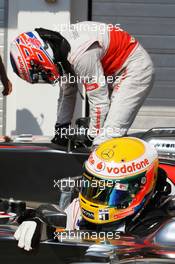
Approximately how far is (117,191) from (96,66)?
1398mm

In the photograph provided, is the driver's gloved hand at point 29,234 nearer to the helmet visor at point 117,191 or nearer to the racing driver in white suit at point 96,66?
the helmet visor at point 117,191

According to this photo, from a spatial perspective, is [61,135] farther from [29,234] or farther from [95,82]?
[29,234]

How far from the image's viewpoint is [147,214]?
3.52 m

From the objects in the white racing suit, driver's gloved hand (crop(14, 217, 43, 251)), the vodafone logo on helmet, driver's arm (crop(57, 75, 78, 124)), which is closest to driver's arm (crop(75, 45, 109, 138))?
the white racing suit

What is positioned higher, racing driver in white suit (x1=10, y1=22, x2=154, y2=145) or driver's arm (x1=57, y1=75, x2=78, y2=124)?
racing driver in white suit (x1=10, y1=22, x2=154, y2=145)

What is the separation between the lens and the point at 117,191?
3.51 meters

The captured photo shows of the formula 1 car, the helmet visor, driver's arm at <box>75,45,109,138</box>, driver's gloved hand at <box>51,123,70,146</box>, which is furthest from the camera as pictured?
driver's gloved hand at <box>51,123,70,146</box>

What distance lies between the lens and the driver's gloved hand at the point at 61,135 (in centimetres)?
516

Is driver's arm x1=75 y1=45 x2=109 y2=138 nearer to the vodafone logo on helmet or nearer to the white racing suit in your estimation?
the white racing suit

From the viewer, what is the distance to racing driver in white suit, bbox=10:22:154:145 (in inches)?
186

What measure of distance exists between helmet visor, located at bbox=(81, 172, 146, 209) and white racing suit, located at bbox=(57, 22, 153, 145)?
126cm

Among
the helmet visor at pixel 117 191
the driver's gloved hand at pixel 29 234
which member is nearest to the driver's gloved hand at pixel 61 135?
the helmet visor at pixel 117 191

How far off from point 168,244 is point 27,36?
2102mm

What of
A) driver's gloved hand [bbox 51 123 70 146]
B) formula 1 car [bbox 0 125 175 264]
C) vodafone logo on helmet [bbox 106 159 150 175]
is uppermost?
vodafone logo on helmet [bbox 106 159 150 175]
